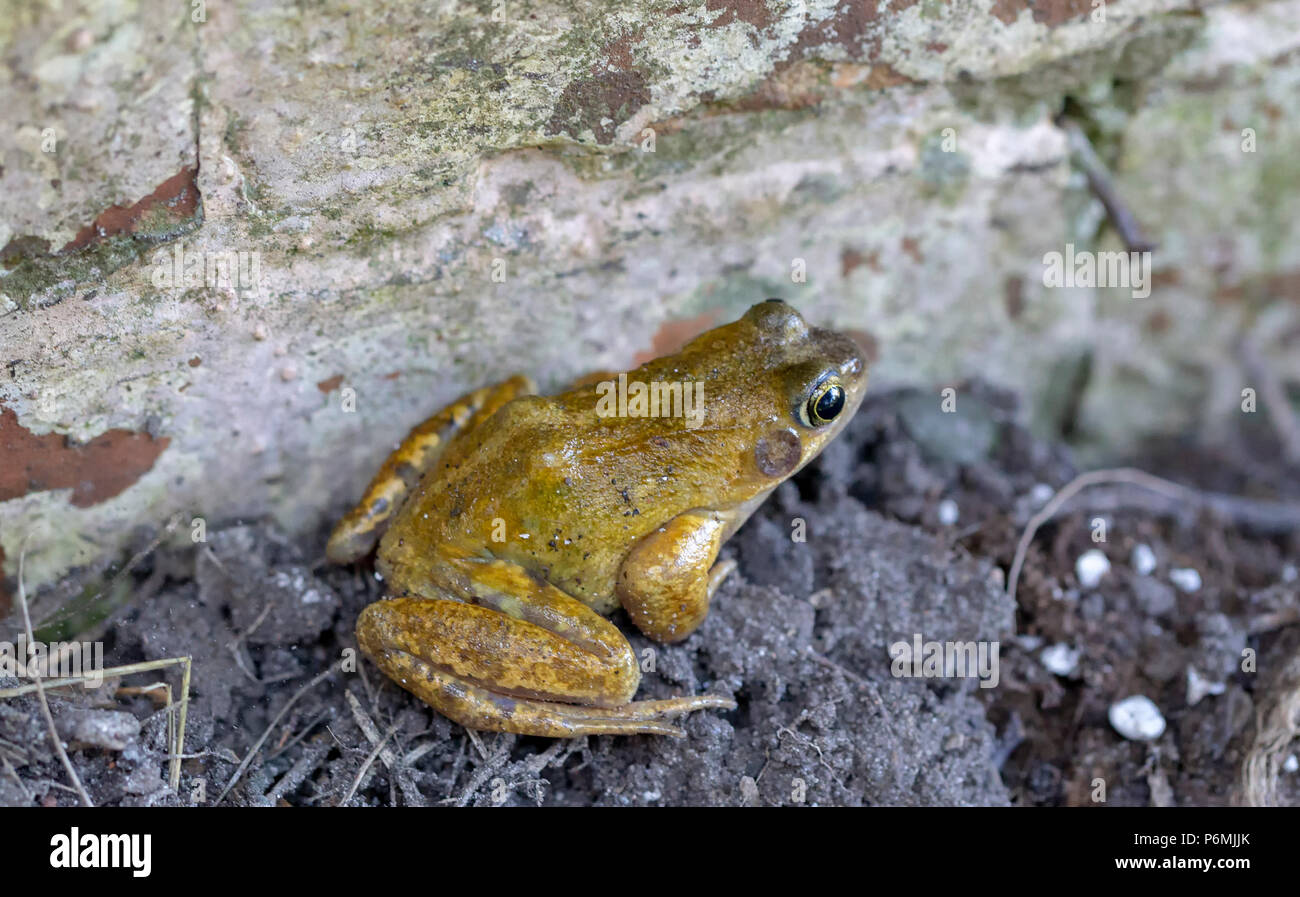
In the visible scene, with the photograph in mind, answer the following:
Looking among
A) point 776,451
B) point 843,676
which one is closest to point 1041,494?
point 843,676

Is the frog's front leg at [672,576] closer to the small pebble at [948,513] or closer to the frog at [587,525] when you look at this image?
the frog at [587,525]

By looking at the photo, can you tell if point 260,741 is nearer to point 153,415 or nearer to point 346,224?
point 153,415

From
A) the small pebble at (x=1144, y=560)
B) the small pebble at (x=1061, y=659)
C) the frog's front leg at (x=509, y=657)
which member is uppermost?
the small pebble at (x=1144, y=560)

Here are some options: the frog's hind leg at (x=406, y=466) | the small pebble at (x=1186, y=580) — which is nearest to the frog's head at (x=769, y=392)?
the frog's hind leg at (x=406, y=466)

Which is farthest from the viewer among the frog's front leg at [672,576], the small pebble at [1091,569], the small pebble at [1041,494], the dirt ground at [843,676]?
the small pebble at [1041,494]

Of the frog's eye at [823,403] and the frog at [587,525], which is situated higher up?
the frog's eye at [823,403]

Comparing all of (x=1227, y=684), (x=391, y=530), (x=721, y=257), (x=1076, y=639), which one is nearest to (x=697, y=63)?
(x=721, y=257)

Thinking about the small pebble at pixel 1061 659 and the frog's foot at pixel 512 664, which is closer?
the frog's foot at pixel 512 664

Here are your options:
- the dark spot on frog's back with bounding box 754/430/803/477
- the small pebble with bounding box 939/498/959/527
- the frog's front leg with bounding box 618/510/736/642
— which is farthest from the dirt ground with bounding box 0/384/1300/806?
the dark spot on frog's back with bounding box 754/430/803/477
